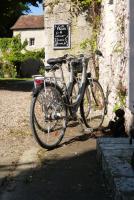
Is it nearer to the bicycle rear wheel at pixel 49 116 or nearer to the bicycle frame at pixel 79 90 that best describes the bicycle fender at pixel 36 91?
the bicycle rear wheel at pixel 49 116

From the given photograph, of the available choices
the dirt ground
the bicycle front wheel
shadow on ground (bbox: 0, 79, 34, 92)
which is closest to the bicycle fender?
the dirt ground

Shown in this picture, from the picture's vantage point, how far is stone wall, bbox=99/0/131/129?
7.63 m

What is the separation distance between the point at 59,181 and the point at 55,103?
166cm

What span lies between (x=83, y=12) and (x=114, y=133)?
4.71m

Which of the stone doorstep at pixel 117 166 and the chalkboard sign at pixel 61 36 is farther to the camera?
the chalkboard sign at pixel 61 36

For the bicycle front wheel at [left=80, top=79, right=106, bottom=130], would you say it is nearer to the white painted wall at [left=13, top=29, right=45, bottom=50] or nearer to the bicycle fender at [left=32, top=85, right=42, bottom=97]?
the bicycle fender at [left=32, top=85, right=42, bottom=97]

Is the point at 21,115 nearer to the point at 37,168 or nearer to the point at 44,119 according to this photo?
the point at 44,119

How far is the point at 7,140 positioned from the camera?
25.6 feet

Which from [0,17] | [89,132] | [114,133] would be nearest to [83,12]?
[89,132]

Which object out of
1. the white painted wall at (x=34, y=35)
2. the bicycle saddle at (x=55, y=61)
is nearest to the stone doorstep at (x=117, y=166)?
the bicycle saddle at (x=55, y=61)

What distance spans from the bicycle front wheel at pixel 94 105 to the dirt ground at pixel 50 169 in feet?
0.78

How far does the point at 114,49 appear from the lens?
27.6 feet

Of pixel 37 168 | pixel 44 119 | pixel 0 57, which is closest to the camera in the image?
pixel 37 168

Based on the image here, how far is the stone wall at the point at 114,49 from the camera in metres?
7.63
